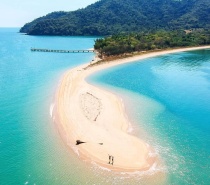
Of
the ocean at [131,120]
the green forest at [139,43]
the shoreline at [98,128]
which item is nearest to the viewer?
the ocean at [131,120]

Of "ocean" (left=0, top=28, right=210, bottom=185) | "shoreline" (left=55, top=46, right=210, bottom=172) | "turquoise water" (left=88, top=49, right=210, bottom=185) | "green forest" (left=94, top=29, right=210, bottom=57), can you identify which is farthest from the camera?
"green forest" (left=94, top=29, right=210, bottom=57)

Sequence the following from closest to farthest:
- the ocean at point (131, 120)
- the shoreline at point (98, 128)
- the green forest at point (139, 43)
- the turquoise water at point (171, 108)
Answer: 1. the ocean at point (131, 120)
2. the turquoise water at point (171, 108)
3. the shoreline at point (98, 128)
4. the green forest at point (139, 43)

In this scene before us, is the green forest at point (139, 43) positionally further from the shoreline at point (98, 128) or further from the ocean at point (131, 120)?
the shoreline at point (98, 128)

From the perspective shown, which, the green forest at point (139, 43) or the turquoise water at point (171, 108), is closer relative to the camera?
the turquoise water at point (171, 108)

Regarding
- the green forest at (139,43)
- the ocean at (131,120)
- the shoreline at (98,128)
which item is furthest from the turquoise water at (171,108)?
the green forest at (139,43)

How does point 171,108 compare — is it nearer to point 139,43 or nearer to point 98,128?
point 98,128

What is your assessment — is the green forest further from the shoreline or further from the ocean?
the shoreline

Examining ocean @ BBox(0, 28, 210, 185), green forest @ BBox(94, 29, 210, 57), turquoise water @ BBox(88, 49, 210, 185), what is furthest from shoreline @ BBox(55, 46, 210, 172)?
green forest @ BBox(94, 29, 210, 57)
